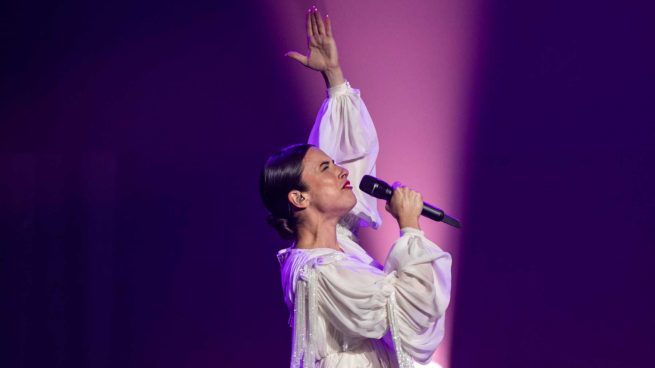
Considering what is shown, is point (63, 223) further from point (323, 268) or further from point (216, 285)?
point (323, 268)

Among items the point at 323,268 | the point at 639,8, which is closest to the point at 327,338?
the point at 323,268

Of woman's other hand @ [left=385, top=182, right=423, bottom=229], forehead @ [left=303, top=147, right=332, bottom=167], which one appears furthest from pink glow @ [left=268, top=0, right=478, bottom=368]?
woman's other hand @ [left=385, top=182, right=423, bottom=229]

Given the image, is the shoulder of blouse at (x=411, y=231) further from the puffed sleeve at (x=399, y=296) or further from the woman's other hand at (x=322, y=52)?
the woman's other hand at (x=322, y=52)

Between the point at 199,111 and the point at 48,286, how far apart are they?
103 cm

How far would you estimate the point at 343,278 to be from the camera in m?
1.79

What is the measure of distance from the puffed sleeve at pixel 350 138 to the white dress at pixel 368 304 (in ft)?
1.15

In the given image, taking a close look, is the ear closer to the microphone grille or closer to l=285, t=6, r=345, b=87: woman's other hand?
the microphone grille

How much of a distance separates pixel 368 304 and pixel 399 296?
82 mm

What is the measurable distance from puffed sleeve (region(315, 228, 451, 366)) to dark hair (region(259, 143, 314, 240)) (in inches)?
9.9

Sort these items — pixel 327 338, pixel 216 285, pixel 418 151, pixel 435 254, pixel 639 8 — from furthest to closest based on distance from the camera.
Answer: pixel 216 285 → pixel 418 151 → pixel 639 8 → pixel 327 338 → pixel 435 254

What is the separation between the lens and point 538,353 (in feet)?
9.70

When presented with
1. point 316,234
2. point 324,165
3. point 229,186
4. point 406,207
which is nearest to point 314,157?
point 324,165

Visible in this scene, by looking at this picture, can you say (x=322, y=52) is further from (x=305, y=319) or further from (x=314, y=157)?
(x=305, y=319)

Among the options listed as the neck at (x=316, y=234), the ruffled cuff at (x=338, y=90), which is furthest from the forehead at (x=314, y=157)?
the ruffled cuff at (x=338, y=90)
